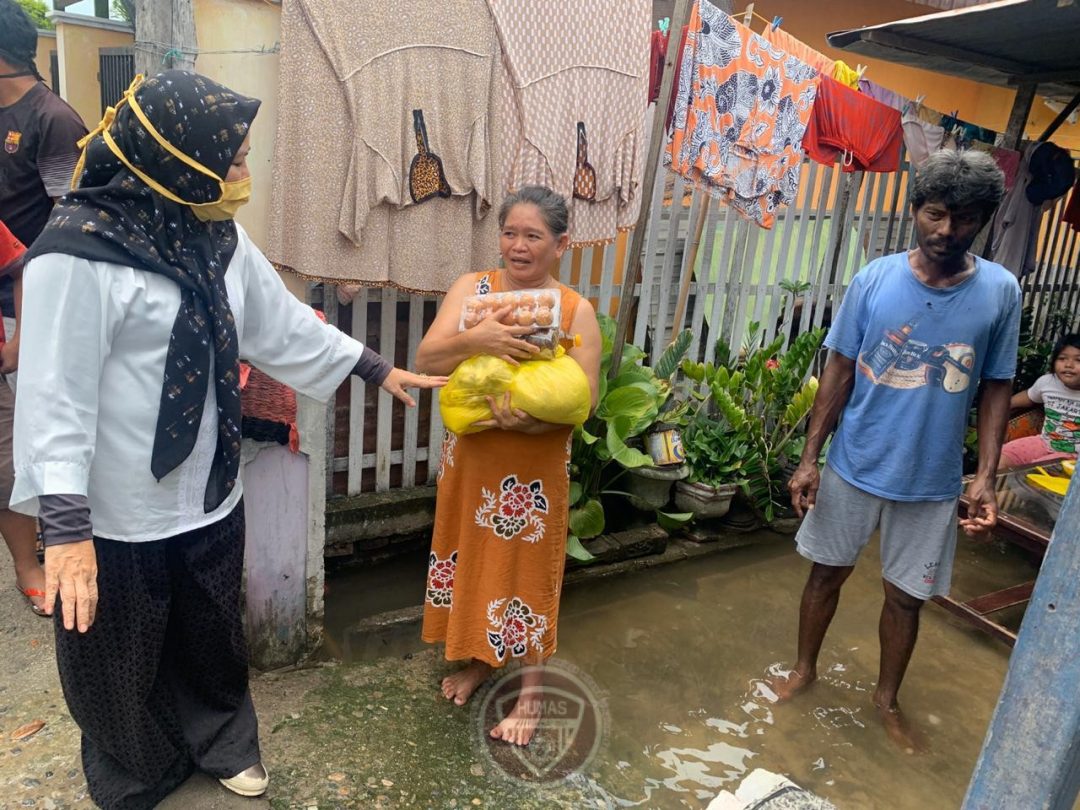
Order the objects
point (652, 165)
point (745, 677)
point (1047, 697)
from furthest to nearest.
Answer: point (652, 165) → point (745, 677) → point (1047, 697)

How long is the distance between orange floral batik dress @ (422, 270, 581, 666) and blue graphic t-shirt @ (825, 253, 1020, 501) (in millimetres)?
1081

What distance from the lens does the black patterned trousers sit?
2.00 m

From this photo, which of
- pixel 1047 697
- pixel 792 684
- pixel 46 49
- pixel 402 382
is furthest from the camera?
pixel 46 49

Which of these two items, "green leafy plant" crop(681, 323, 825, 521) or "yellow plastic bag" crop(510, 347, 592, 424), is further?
"green leafy plant" crop(681, 323, 825, 521)

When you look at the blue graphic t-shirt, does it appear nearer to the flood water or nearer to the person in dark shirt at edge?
the flood water

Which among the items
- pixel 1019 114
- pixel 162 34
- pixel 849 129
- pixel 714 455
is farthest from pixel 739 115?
pixel 1019 114

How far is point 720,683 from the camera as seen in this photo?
3.31 m

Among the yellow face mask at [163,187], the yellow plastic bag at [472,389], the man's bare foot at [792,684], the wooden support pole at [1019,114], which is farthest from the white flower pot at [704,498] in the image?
the wooden support pole at [1019,114]

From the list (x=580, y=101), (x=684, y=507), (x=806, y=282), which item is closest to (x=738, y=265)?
(x=806, y=282)

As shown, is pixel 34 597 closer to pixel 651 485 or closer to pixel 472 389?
pixel 472 389

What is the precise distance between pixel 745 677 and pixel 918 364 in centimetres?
152

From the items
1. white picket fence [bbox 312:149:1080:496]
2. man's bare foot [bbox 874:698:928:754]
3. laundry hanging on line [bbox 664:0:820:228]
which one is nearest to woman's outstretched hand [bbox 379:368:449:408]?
white picket fence [bbox 312:149:1080:496]

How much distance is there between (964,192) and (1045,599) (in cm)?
158

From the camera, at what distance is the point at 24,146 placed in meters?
2.99
